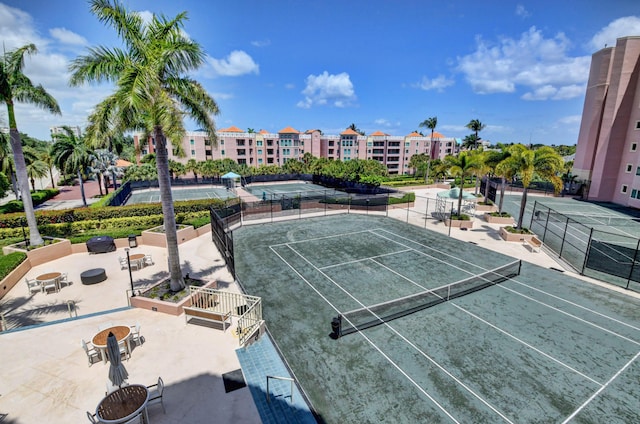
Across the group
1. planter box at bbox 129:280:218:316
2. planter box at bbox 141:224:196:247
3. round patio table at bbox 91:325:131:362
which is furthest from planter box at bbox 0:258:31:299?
round patio table at bbox 91:325:131:362

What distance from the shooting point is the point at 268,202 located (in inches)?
1215

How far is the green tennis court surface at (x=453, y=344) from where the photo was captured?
8.36 meters

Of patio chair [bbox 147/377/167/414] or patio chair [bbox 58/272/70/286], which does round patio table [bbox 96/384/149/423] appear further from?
patio chair [bbox 58/272/70/286]

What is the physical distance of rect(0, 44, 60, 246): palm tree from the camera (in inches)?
637

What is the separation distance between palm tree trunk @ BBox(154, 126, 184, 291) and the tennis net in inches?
284

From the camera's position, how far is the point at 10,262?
51.5 feet

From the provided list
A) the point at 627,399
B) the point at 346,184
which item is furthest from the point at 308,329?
the point at 346,184

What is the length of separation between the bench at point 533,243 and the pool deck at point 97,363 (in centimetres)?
2077

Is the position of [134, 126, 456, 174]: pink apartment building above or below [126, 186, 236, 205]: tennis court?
above

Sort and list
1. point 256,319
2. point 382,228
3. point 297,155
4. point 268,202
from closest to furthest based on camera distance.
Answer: point 256,319
point 382,228
point 268,202
point 297,155

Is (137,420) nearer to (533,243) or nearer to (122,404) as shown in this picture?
(122,404)

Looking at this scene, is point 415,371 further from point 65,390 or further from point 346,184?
point 346,184

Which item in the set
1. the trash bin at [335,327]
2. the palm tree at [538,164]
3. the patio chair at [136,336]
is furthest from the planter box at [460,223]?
the patio chair at [136,336]

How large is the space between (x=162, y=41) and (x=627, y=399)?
19150mm
